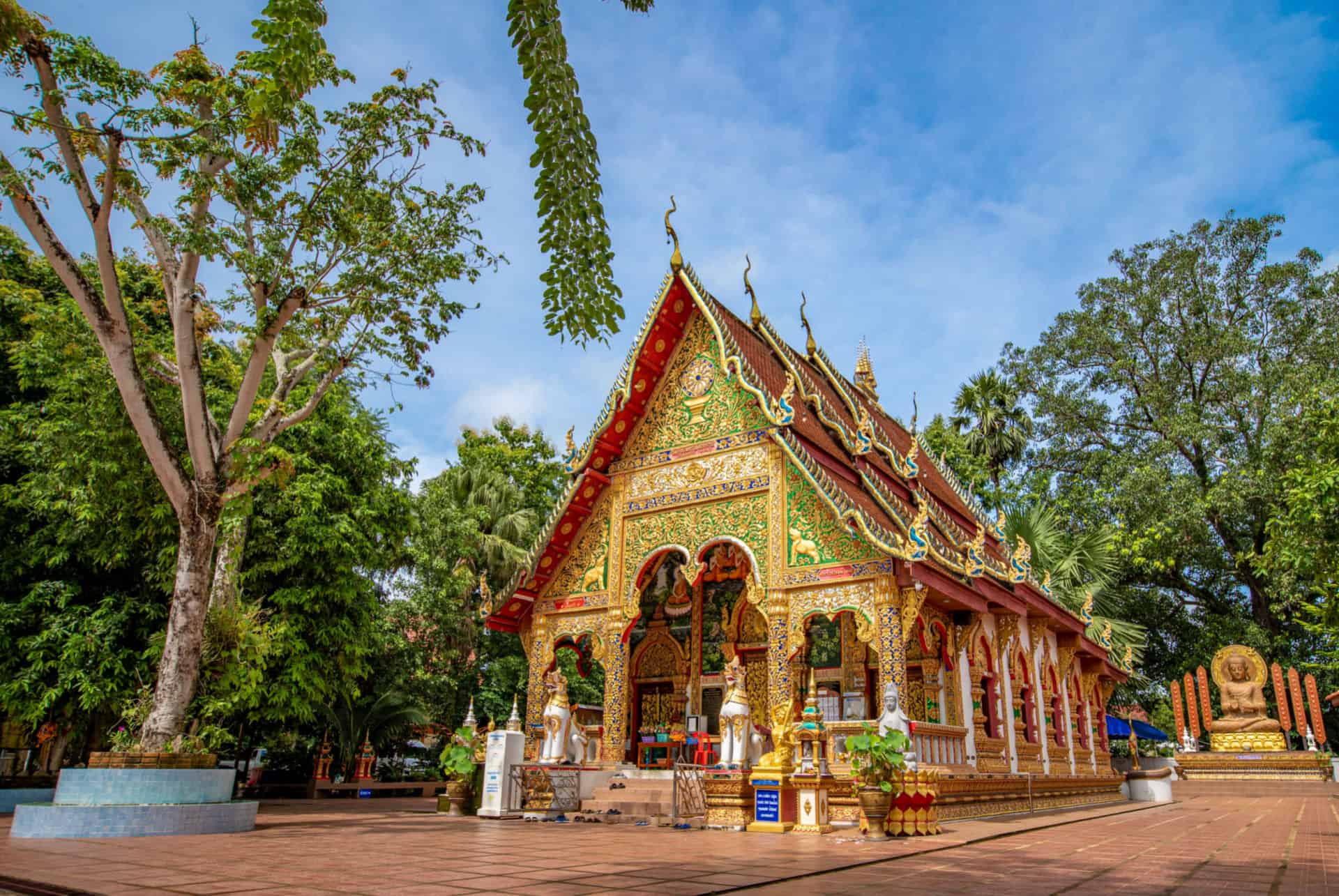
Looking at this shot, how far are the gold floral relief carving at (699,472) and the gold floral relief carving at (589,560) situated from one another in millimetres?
583

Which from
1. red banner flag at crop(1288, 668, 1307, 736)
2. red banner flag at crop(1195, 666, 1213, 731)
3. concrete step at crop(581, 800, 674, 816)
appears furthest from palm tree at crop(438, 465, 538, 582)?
red banner flag at crop(1288, 668, 1307, 736)

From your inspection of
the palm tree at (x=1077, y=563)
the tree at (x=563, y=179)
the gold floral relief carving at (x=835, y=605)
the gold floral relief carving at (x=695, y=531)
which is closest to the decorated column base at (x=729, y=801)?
the gold floral relief carving at (x=835, y=605)

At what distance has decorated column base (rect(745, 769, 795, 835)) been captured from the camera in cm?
837

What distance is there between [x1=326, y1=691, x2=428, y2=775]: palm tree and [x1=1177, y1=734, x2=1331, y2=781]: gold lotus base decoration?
62.7ft

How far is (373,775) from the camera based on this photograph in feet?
78.3

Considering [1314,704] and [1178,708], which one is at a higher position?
[1314,704]

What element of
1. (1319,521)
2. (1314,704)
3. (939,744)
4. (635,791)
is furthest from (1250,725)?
(635,791)

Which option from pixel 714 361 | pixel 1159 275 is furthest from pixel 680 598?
pixel 1159 275

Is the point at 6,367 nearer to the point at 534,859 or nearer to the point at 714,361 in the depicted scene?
the point at 714,361

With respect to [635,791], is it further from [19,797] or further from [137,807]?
[19,797]

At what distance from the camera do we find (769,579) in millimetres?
10695

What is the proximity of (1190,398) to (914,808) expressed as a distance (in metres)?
23.5

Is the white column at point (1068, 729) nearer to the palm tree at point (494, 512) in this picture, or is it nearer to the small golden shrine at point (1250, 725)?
the small golden shrine at point (1250, 725)

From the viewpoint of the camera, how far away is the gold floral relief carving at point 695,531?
36.3 ft
